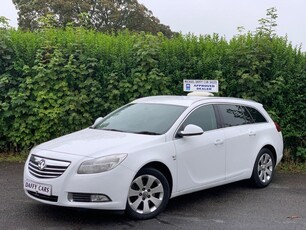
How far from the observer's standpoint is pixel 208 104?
6.90m

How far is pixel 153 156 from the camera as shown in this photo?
18.5 feet

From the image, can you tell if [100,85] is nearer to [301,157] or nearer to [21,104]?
[21,104]

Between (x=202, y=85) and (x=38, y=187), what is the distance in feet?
15.4

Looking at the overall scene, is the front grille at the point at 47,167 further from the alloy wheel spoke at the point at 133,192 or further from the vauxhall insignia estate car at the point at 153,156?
the alloy wheel spoke at the point at 133,192

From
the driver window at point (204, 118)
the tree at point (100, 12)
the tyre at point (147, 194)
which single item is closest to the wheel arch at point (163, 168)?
the tyre at point (147, 194)

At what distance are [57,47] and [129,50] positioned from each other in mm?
1598

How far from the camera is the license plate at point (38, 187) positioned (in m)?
5.31

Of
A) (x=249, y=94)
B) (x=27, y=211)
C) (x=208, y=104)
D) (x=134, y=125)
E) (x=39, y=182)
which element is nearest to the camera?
(x=39, y=182)

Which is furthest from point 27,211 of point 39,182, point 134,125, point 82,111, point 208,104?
point 82,111

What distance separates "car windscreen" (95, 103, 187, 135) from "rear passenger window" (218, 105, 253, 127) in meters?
0.82

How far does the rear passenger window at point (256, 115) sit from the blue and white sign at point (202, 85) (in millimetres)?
1394

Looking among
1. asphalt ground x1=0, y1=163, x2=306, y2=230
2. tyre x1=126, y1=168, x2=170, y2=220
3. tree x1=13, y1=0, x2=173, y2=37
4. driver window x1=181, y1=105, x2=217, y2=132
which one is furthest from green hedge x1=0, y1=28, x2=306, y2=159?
tree x1=13, y1=0, x2=173, y2=37

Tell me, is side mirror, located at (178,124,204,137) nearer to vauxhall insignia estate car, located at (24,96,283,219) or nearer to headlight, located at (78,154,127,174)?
vauxhall insignia estate car, located at (24,96,283,219)

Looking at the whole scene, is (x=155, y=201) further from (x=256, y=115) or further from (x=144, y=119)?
(x=256, y=115)
